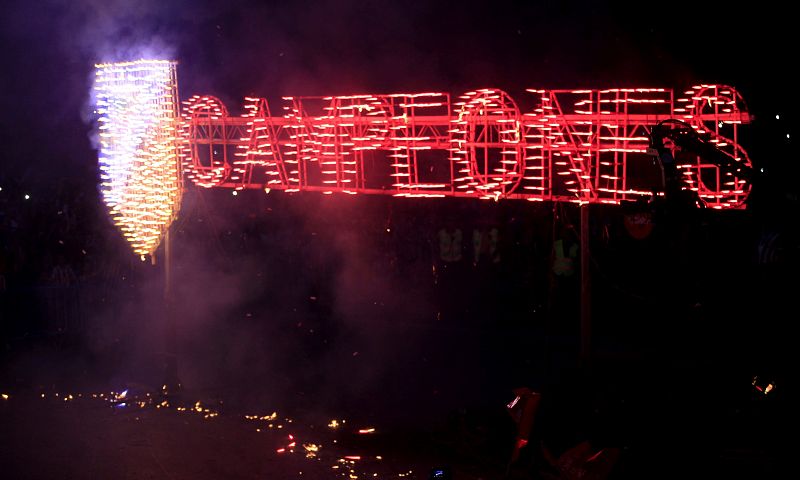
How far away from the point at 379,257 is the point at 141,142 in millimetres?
5438

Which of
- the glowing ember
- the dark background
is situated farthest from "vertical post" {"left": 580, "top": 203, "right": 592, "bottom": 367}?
the glowing ember

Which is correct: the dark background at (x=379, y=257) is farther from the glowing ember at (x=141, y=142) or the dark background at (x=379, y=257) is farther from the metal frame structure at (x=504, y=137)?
the glowing ember at (x=141, y=142)

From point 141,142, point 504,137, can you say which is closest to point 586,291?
point 504,137

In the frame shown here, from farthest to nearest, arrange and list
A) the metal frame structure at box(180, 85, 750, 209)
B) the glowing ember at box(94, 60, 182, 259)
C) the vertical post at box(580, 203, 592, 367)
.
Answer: the glowing ember at box(94, 60, 182, 259) < the vertical post at box(580, 203, 592, 367) < the metal frame structure at box(180, 85, 750, 209)

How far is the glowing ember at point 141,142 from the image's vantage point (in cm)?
931

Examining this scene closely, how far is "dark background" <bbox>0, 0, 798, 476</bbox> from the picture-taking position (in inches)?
311

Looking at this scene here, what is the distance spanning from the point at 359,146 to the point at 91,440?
165 inches

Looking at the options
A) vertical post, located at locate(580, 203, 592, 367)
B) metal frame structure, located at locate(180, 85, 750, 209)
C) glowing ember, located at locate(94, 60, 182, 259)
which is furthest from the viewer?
glowing ember, located at locate(94, 60, 182, 259)

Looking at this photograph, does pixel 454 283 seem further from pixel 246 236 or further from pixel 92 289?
pixel 92 289

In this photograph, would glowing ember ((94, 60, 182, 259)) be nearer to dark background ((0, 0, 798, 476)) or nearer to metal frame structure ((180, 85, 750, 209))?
metal frame structure ((180, 85, 750, 209))

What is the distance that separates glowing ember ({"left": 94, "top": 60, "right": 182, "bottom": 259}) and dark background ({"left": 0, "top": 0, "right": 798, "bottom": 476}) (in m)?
2.25

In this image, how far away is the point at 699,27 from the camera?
8.97 m

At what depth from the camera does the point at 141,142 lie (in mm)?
9414

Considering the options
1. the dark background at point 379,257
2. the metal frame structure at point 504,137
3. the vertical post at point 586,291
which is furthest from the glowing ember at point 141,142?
the vertical post at point 586,291
